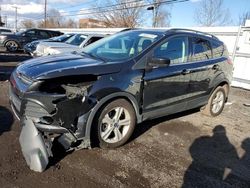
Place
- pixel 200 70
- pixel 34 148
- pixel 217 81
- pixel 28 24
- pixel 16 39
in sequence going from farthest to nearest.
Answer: pixel 28 24 → pixel 16 39 → pixel 217 81 → pixel 200 70 → pixel 34 148

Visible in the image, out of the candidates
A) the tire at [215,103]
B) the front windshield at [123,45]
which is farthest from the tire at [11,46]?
the tire at [215,103]

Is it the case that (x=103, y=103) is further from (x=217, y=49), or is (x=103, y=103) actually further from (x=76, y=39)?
(x=76, y=39)

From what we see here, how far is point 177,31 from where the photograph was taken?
17.5ft

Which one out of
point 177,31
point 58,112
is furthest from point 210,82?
point 58,112

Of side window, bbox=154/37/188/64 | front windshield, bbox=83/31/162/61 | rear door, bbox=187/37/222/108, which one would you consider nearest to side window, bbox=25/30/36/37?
front windshield, bbox=83/31/162/61

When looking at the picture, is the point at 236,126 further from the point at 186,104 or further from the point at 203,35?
the point at 203,35

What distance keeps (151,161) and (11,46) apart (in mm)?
17833

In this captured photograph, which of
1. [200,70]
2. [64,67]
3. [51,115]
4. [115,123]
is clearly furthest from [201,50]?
[51,115]

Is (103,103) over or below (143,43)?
below

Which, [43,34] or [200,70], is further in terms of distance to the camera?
[43,34]

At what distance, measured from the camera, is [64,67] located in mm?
3945

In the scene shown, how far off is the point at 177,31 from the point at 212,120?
2323 mm

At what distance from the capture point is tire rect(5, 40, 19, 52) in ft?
63.3

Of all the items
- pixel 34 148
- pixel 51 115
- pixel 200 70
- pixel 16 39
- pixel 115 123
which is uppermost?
pixel 200 70
